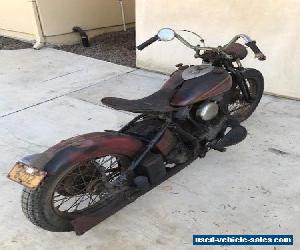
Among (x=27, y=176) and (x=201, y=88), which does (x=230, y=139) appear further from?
(x=27, y=176)

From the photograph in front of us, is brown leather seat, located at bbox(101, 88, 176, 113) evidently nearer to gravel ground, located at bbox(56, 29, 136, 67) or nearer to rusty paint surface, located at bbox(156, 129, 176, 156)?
rusty paint surface, located at bbox(156, 129, 176, 156)

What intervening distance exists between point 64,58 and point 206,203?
4601mm

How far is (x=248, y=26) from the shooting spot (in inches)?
186

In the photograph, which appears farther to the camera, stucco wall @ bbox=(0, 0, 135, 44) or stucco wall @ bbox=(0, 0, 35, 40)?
stucco wall @ bbox=(0, 0, 35, 40)

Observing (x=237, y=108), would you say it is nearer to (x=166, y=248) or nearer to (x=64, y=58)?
(x=166, y=248)

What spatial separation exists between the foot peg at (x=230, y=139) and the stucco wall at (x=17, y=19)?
210 inches

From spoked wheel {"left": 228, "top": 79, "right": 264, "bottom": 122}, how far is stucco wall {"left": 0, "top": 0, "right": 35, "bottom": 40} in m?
4.89

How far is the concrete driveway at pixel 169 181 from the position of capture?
8.61ft

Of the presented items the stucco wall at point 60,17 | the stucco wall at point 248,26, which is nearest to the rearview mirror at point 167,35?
the stucco wall at point 248,26

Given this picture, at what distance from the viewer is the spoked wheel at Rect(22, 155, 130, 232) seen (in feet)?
7.62

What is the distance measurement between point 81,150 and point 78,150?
0.7 inches

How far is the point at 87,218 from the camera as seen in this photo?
2477mm

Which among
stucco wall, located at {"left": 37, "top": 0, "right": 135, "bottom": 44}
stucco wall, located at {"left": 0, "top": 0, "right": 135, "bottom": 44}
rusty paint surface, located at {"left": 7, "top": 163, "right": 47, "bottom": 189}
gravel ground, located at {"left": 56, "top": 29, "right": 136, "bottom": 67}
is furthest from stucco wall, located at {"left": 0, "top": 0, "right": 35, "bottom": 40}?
rusty paint surface, located at {"left": 7, "top": 163, "right": 47, "bottom": 189}

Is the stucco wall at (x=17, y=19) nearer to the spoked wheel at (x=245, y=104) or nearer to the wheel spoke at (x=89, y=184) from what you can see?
the spoked wheel at (x=245, y=104)
